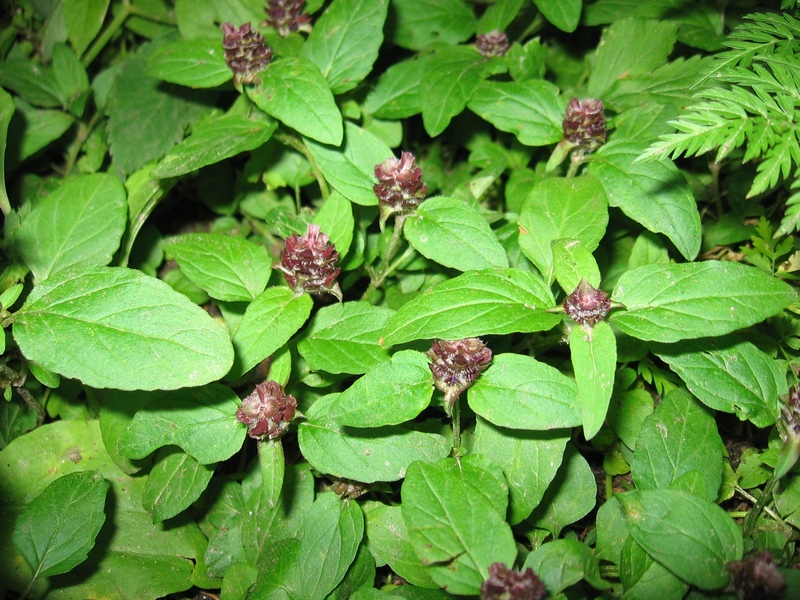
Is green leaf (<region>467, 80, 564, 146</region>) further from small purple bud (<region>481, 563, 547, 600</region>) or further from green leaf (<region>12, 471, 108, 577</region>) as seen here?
green leaf (<region>12, 471, 108, 577</region>)

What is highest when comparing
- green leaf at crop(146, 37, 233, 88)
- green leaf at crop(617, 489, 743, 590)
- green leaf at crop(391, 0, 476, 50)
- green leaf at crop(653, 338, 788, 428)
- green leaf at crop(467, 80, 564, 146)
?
green leaf at crop(391, 0, 476, 50)

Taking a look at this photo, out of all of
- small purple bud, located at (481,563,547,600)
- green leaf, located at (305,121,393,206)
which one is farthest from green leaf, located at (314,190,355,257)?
small purple bud, located at (481,563,547,600)

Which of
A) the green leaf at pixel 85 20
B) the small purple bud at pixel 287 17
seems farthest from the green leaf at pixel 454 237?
the green leaf at pixel 85 20

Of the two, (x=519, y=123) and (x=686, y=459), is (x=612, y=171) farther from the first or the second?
(x=686, y=459)

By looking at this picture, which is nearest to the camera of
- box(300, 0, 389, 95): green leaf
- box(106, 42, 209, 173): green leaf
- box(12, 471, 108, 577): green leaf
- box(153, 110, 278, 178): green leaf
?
box(12, 471, 108, 577): green leaf

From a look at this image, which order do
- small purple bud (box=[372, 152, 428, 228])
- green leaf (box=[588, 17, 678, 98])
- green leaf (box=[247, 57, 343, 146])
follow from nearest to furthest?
small purple bud (box=[372, 152, 428, 228]) → green leaf (box=[247, 57, 343, 146]) → green leaf (box=[588, 17, 678, 98])

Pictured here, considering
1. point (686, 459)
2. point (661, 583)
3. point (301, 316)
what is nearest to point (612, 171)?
point (686, 459)
